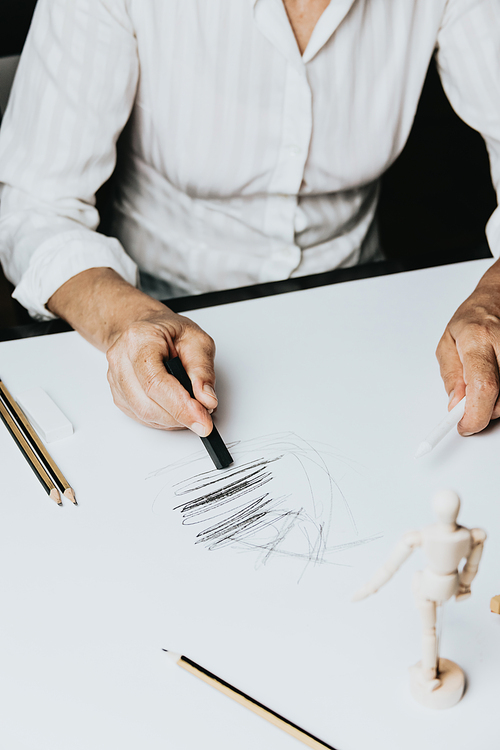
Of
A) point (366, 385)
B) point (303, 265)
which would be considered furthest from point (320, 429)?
point (303, 265)

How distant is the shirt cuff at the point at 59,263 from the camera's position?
2.55 ft

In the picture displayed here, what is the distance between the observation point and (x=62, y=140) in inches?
32.5

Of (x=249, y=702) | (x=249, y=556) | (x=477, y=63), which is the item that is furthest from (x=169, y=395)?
(x=477, y=63)

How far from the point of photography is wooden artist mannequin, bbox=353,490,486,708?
31 cm

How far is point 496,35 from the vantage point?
90 centimetres

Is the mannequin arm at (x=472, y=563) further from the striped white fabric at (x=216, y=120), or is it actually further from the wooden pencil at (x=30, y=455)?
the striped white fabric at (x=216, y=120)

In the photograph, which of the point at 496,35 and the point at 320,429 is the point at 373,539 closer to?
the point at 320,429

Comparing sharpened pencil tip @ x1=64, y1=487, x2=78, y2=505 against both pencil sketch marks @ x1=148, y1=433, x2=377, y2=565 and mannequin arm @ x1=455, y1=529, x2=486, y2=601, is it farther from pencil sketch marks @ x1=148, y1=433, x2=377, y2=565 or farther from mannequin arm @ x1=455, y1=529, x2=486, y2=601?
mannequin arm @ x1=455, y1=529, x2=486, y2=601

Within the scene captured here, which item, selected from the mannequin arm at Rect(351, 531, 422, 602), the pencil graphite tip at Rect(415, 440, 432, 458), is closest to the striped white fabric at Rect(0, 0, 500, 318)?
the pencil graphite tip at Rect(415, 440, 432, 458)

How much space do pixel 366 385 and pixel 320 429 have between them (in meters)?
0.08

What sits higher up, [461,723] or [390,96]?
[390,96]

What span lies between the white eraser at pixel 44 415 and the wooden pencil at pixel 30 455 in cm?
2

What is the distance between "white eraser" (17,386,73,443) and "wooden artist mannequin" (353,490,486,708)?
34 cm

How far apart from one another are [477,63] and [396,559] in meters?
0.82
